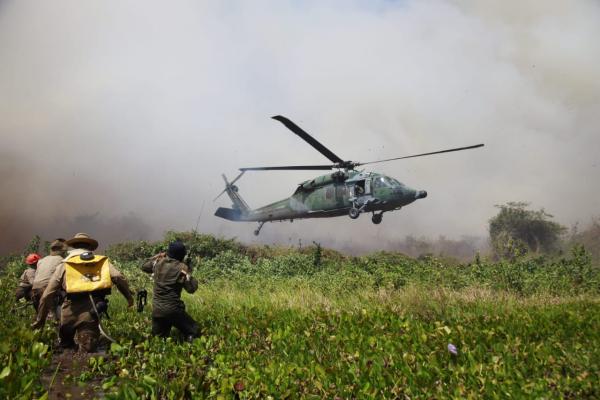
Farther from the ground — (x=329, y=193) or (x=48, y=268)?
(x=329, y=193)

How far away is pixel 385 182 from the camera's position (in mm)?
18406

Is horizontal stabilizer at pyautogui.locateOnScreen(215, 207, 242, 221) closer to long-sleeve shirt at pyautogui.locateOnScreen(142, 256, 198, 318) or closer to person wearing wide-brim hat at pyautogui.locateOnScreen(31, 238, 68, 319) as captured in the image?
person wearing wide-brim hat at pyautogui.locateOnScreen(31, 238, 68, 319)

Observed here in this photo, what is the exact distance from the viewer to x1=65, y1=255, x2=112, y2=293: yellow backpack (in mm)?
6656

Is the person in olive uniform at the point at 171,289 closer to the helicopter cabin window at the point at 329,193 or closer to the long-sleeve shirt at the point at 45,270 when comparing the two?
the long-sleeve shirt at the point at 45,270

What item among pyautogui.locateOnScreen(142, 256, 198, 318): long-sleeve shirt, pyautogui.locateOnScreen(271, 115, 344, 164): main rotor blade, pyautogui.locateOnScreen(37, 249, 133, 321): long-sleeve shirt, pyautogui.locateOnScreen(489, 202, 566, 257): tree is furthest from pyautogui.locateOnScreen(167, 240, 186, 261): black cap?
pyautogui.locateOnScreen(489, 202, 566, 257): tree

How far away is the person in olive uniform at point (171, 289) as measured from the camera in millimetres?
7027

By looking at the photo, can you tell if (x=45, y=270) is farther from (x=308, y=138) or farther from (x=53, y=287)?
(x=308, y=138)

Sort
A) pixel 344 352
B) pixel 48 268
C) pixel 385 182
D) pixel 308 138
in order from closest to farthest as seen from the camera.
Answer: pixel 344 352
pixel 48 268
pixel 308 138
pixel 385 182

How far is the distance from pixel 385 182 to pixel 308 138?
3901 mm

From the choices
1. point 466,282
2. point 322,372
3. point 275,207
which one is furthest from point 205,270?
point 322,372

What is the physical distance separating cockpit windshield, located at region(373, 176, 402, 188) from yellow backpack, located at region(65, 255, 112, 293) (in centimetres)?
1312

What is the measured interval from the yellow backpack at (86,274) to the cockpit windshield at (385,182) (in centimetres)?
1312

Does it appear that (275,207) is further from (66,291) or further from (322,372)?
(322,372)

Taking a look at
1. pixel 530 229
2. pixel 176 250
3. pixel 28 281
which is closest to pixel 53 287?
pixel 176 250
